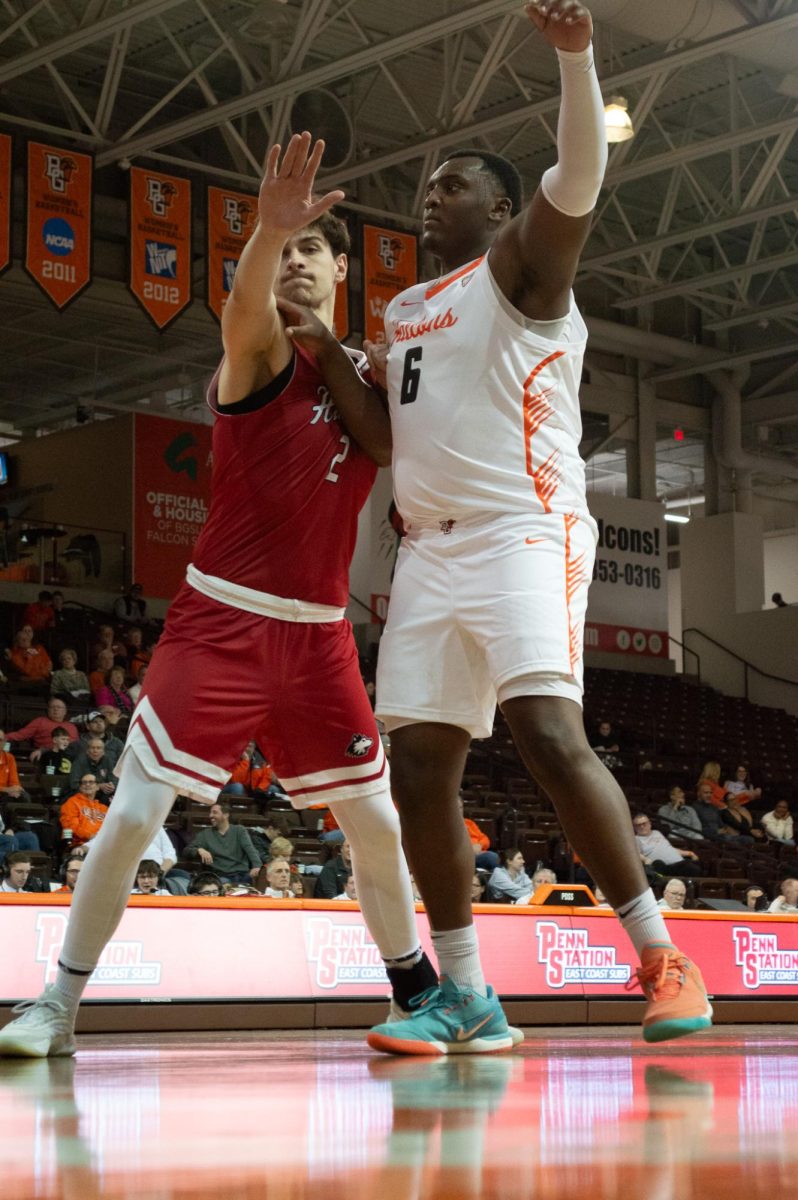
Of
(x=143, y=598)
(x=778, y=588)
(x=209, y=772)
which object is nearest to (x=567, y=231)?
(x=209, y=772)

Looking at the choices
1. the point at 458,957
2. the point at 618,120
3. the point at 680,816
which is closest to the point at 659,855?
the point at 680,816

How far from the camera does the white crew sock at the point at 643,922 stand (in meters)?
3.15

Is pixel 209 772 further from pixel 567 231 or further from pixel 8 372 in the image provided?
pixel 8 372

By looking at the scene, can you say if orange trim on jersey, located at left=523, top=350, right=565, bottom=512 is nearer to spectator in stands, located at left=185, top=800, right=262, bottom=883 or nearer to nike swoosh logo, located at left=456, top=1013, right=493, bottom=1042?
nike swoosh logo, located at left=456, top=1013, right=493, bottom=1042

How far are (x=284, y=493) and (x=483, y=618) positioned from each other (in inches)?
23.2

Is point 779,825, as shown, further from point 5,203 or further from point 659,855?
point 5,203

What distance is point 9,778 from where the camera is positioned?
11898mm

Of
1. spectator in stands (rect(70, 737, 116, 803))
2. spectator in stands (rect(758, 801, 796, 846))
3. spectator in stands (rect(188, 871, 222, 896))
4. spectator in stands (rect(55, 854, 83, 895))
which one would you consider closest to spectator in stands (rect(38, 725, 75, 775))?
spectator in stands (rect(70, 737, 116, 803))

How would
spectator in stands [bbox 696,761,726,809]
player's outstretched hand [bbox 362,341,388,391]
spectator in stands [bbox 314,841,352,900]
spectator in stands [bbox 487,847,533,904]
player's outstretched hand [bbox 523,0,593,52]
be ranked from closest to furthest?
player's outstretched hand [bbox 523,0,593,52]
player's outstretched hand [bbox 362,341,388,391]
spectator in stands [bbox 314,841,352,900]
spectator in stands [bbox 487,847,533,904]
spectator in stands [bbox 696,761,726,809]

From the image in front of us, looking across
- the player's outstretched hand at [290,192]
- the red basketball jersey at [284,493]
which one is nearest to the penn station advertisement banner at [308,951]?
the red basketball jersey at [284,493]

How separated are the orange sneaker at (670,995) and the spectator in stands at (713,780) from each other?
15773 millimetres

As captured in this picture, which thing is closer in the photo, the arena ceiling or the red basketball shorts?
the red basketball shorts

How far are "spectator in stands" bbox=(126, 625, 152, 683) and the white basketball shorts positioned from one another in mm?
12531

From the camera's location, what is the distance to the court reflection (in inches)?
58.2
